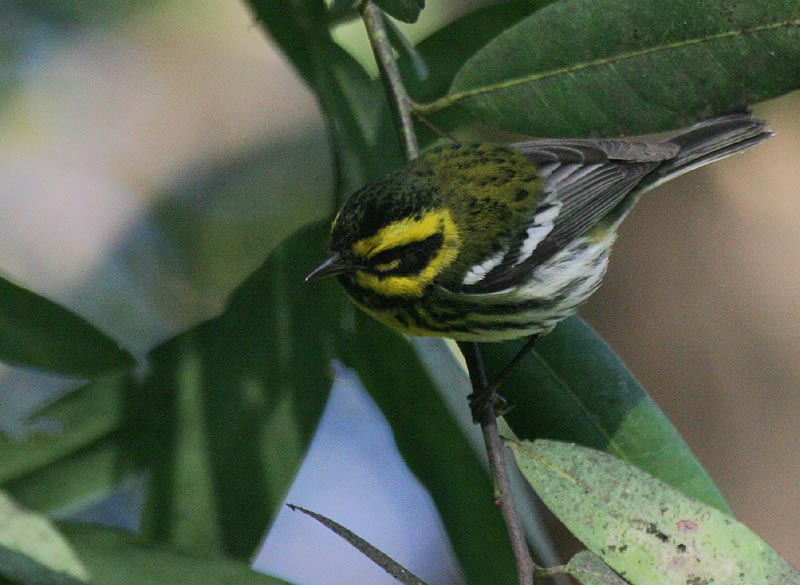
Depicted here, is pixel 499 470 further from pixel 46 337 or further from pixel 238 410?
pixel 46 337

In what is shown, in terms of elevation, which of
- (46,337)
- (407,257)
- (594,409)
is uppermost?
(407,257)

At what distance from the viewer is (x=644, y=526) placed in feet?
4.56

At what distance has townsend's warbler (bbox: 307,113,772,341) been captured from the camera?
1.79m

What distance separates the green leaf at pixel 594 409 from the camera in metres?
1.61

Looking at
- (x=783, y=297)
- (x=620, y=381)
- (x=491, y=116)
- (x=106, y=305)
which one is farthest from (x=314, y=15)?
(x=783, y=297)

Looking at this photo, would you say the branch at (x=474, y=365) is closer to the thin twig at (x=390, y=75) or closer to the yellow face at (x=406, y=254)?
the thin twig at (x=390, y=75)

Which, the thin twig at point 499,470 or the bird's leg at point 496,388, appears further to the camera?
the bird's leg at point 496,388

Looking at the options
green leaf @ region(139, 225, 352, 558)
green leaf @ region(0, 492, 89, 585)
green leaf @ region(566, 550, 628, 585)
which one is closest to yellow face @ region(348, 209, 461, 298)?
green leaf @ region(139, 225, 352, 558)

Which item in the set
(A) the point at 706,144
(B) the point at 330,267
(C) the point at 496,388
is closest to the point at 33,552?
(B) the point at 330,267

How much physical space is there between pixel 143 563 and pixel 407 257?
0.77 m

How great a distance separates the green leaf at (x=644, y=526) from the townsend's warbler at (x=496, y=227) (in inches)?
15.2

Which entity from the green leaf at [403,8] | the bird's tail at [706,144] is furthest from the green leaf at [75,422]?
the bird's tail at [706,144]

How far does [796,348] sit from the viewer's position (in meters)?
3.74

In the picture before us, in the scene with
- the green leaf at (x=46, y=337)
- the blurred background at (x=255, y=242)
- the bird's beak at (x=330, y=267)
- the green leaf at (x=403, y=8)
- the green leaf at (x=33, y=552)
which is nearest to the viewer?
the green leaf at (x=33, y=552)
